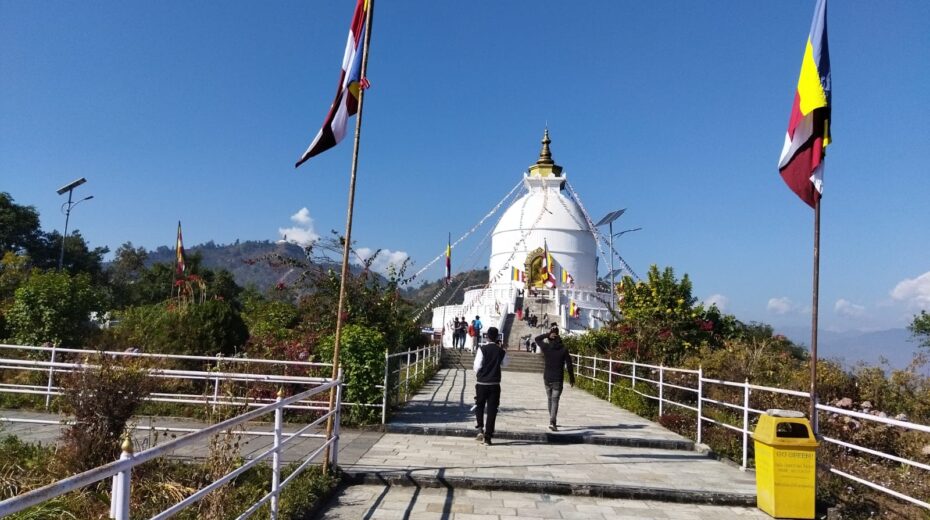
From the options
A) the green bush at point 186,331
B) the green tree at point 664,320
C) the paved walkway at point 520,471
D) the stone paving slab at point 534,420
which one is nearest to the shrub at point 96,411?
the paved walkway at point 520,471

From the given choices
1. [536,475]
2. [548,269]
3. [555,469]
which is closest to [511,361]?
[555,469]

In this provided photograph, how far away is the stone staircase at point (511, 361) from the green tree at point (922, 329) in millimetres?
27575

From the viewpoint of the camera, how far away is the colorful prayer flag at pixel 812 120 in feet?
21.8

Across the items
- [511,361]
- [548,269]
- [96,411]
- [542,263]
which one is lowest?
[511,361]

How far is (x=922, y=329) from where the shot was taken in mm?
38062

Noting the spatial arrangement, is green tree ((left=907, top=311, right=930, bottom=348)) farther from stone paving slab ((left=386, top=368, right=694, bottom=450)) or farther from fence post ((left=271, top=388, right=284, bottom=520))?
fence post ((left=271, top=388, right=284, bottom=520))

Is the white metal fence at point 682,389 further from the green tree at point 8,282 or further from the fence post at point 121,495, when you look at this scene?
the green tree at point 8,282

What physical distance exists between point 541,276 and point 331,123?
41635mm

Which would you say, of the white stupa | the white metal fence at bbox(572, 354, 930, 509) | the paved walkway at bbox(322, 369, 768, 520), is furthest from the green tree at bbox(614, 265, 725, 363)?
the white stupa

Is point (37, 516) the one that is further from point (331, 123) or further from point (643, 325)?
point (643, 325)

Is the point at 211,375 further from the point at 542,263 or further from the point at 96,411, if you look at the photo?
the point at 542,263

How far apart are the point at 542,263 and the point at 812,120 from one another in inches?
1644

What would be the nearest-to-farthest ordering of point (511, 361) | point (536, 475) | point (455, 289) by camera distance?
point (536, 475) → point (511, 361) → point (455, 289)

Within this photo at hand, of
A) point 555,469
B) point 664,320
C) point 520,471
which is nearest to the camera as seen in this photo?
point 520,471
